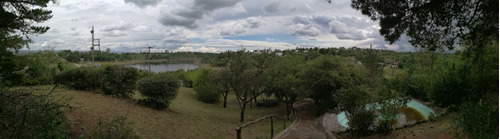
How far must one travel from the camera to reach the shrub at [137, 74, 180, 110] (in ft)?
55.5

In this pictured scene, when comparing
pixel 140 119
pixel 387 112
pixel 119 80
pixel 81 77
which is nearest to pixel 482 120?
pixel 387 112

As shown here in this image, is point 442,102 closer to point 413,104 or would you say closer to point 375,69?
point 413,104

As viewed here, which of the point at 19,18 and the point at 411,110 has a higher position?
the point at 19,18

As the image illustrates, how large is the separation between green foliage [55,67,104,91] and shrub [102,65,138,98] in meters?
0.49

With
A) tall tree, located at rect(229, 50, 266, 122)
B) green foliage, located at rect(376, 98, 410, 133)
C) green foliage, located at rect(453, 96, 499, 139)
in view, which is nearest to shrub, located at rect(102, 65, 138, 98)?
tall tree, located at rect(229, 50, 266, 122)

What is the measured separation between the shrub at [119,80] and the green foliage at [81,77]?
1.62ft

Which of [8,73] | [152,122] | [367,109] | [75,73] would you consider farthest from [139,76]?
[367,109]

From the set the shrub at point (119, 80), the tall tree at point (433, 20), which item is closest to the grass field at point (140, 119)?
the shrub at point (119, 80)

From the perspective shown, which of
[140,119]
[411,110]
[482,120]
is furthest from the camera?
[411,110]

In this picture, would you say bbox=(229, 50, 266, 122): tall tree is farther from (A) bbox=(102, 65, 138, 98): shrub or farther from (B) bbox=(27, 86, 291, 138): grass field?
(A) bbox=(102, 65, 138, 98): shrub

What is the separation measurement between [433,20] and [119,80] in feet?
56.8

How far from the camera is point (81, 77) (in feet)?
55.4

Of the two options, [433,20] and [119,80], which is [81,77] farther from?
[433,20]

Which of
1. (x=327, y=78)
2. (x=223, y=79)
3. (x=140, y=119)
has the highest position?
(x=327, y=78)
